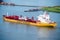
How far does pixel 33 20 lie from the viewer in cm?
221

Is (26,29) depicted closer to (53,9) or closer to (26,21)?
(26,21)

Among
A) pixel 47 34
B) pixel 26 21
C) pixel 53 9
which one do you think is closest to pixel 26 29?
pixel 26 21

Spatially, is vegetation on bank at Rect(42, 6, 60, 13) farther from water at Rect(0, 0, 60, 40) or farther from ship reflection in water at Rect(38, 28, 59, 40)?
ship reflection in water at Rect(38, 28, 59, 40)

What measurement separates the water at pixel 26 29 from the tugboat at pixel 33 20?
0.09 feet

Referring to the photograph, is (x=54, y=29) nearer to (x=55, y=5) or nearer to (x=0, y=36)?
(x=55, y=5)

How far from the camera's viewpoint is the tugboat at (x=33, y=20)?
2.18 metres

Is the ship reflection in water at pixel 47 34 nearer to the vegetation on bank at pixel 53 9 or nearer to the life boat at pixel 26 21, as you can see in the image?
the life boat at pixel 26 21

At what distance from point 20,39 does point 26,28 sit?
0.37 feet

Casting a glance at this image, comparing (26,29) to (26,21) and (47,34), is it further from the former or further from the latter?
(47,34)

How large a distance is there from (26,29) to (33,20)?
99 mm

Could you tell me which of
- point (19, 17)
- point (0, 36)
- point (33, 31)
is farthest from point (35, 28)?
point (0, 36)

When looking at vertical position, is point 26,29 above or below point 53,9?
below

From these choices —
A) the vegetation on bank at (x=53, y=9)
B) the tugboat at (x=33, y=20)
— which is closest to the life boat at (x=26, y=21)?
the tugboat at (x=33, y=20)

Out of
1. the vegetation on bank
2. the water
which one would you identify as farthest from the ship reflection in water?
the vegetation on bank
